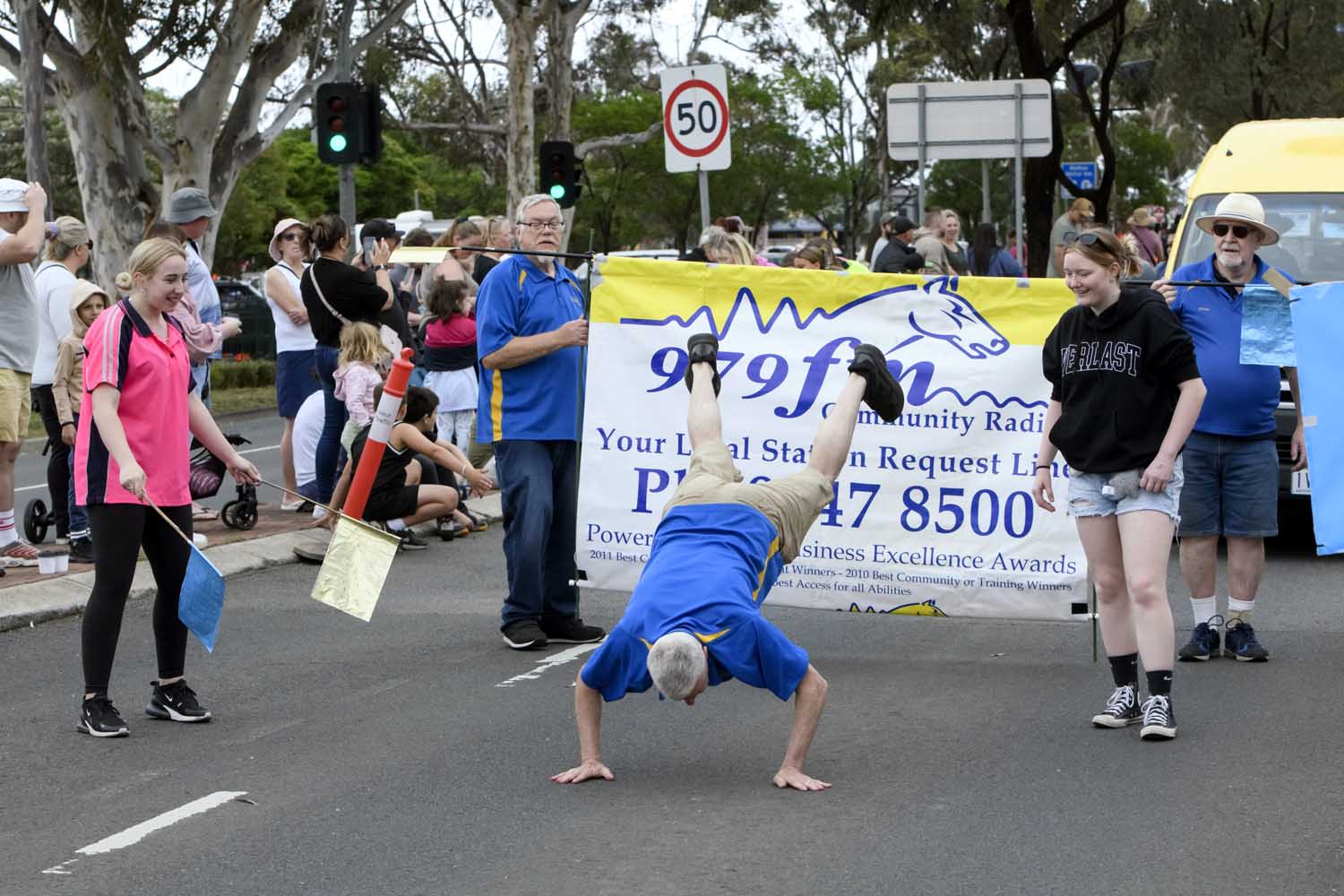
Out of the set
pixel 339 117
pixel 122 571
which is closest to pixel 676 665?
pixel 122 571

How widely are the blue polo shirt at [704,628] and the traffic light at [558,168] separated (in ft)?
56.1

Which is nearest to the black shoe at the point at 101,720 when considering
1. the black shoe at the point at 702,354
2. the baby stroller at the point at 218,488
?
the black shoe at the point at 702,354

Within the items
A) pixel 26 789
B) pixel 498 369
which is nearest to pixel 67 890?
pixel 26 789

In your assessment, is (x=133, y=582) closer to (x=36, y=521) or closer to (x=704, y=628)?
(x=36, y=521)

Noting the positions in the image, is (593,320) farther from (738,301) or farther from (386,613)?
(386,613)

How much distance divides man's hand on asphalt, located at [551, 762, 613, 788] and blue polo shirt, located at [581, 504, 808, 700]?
0.96 feet

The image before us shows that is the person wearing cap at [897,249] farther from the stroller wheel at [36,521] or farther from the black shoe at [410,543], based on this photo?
the stroller wheel at [36,521]

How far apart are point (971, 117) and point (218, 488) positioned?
35.2ft

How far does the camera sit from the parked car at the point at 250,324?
1369 inches

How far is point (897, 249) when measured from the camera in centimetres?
1623

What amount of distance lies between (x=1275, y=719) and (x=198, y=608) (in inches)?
159

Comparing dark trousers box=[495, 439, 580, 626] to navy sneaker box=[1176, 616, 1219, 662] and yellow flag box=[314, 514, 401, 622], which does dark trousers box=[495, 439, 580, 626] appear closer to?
yellow flag box=[314, 514, 401, 622]

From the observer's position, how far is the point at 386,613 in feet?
31.9

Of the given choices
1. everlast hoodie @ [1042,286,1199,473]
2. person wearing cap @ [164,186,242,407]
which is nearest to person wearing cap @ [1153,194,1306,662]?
everlast hoodie @ [1042,286,1199,473]
